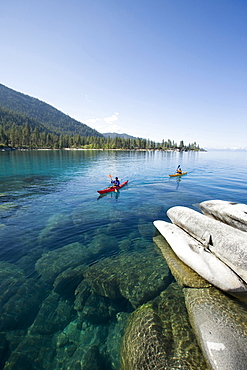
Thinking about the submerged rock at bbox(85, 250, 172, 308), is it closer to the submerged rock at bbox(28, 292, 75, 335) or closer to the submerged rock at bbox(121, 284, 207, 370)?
the submerged rock at bbox(121, 284, 207, 370)

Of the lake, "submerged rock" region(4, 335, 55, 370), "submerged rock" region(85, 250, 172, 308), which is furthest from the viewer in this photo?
"submerged rock" region(85, 250, 172, 308)

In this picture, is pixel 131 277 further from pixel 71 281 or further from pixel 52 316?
pixel 52 316

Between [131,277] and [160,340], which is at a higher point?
[160,340]

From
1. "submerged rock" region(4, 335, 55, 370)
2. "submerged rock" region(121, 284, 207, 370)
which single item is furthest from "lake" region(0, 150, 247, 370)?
"submerged rock" region(121, 284, 207, 370)

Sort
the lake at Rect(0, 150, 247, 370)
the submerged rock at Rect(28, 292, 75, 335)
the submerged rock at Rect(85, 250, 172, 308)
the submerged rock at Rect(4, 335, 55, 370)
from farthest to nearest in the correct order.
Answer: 1. the submerged rock at Rect(85, 250, 172, 308)
2. the submerged rock at Rect(28, 292, 75, 335)
3. the lake at Rect(0, 150, 247, 370)
4. the submerged rock at Rect(4, 335, 55, 370)

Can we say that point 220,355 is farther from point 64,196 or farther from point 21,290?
point 64,196

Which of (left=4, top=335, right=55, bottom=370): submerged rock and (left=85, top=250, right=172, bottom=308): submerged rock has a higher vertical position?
(left=85, top=250, right=172, bottom=308): submerged rock

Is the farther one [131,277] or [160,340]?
[131,277]

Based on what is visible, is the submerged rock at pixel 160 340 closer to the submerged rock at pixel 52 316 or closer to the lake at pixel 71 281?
the lake at pixel 71 281

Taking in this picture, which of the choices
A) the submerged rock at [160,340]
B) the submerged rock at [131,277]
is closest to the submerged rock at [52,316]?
the submerged rock at [131,277]

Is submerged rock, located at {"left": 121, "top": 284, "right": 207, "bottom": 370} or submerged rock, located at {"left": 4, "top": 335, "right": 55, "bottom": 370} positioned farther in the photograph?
submerged rock, located at {"left": 4, "top": 335, "right": 55, "bottom": 370}

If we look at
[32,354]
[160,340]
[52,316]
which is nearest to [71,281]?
[52,316]

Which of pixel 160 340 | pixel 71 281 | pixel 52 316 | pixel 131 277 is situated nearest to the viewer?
pixel 160 340

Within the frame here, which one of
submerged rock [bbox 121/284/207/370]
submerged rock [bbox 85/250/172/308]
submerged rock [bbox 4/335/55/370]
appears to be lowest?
submerged rock [bbox 4/335/55/370]
